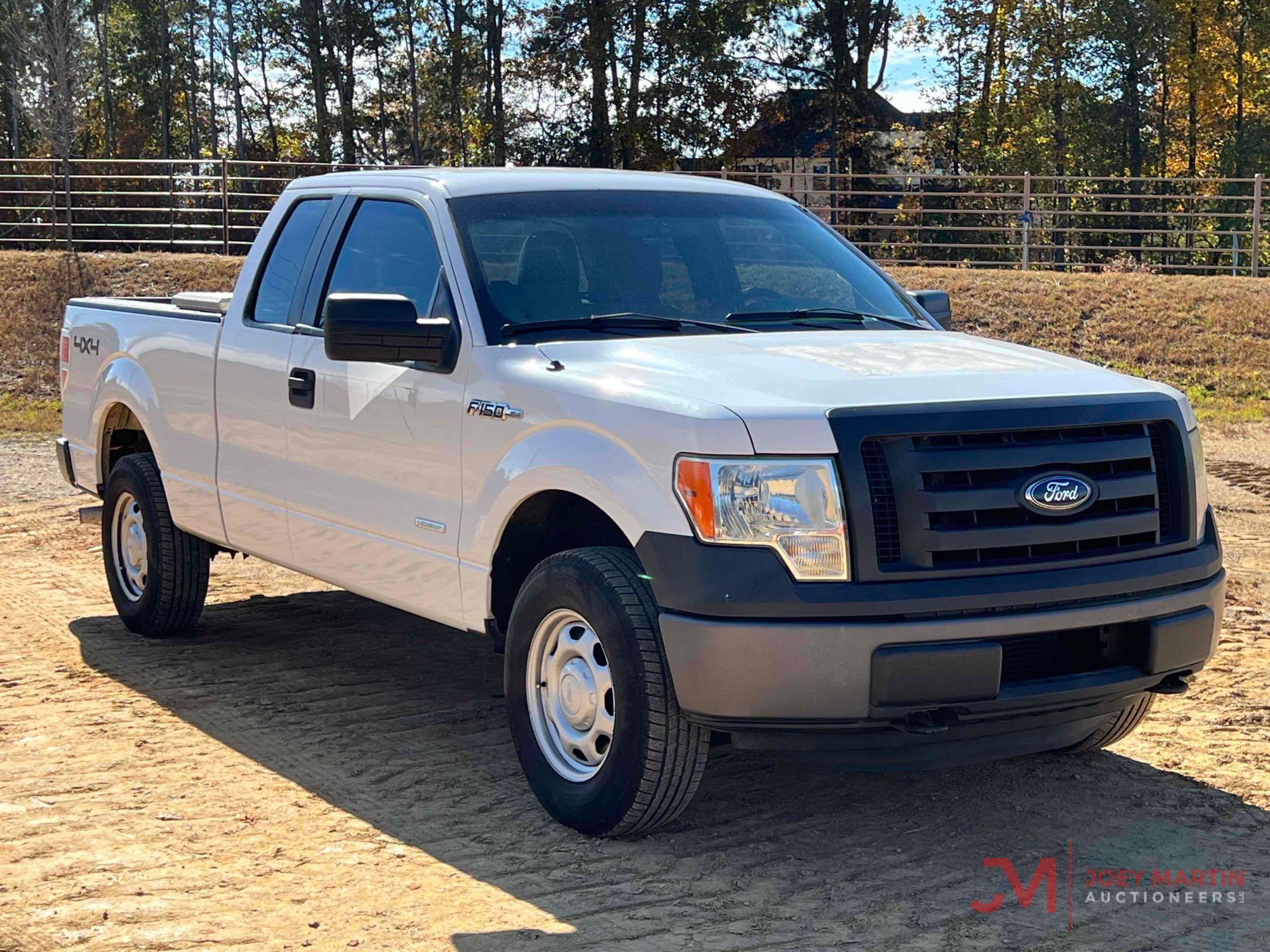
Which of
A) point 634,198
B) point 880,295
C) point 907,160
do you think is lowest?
point 880,295

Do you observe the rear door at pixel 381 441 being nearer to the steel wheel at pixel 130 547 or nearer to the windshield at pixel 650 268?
the windshield at pixel 650 268

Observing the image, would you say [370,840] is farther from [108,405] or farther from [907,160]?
[907,160]

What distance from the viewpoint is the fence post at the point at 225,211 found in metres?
26.4

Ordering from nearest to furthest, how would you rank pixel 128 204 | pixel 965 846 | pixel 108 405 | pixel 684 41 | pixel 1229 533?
pixel 965 846, pixel 108 405, pixel 1229 533, pixel 128 204, pixel 684 41

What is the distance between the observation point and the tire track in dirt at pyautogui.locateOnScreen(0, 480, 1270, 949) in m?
4.25

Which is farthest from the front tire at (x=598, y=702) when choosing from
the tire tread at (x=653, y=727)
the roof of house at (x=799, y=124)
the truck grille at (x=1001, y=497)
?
the roof of house at (x=799, y=124)

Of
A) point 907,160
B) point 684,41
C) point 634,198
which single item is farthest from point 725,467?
point 907,160

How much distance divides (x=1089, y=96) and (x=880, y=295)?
153 feet

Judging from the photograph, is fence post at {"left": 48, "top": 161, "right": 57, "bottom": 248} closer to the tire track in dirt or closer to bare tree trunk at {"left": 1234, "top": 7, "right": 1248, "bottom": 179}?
the tire track in dirt

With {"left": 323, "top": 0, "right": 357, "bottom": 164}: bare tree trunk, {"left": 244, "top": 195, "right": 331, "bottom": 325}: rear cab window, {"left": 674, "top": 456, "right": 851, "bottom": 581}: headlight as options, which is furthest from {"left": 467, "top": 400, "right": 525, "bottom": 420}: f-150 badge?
{"left": 323, "top": 0, "right": 357, "bottom": 164}: bare tree trunk

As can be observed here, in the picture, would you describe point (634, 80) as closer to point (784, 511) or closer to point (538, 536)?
point (538, 536)

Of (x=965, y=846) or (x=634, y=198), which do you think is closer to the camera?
(x=965, y=846)

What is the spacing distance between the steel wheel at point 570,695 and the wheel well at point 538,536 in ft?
0.90

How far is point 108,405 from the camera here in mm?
7773
